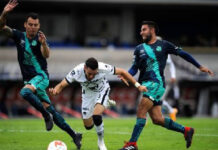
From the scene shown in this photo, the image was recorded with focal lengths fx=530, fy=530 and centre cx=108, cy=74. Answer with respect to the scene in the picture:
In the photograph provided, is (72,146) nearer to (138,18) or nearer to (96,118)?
(96,118)

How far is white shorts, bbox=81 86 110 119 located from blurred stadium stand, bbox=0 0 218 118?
75.6 ft

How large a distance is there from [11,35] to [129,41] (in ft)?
95.6

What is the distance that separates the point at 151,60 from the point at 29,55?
2588 mm

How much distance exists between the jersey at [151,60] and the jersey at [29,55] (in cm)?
209

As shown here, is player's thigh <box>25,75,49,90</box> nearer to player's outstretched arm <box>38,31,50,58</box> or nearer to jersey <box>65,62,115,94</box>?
player's outstretched arm <box>38,31,50,58</box>

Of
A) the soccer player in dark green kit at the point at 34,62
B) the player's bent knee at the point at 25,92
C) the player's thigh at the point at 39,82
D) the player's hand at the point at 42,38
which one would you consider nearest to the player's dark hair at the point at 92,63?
the player's hand at the point at 42,38

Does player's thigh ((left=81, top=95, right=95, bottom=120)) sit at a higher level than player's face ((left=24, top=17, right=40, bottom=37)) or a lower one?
lower

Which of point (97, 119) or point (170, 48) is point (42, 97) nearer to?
point (97, 119)

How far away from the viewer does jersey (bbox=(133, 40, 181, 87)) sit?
1075 centimetres

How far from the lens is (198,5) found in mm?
38531

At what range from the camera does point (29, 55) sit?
36.8 feet

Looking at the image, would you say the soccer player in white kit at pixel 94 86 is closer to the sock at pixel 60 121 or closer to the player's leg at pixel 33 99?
the sock at pixel 60 121

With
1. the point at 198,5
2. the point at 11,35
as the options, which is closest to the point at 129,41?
the point at 198,5

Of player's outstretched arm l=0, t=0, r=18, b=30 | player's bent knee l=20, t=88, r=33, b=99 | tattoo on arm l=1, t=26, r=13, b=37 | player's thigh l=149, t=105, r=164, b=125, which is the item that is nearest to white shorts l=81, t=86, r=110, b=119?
player's thigh l=149, t=105, r=164, b=125
